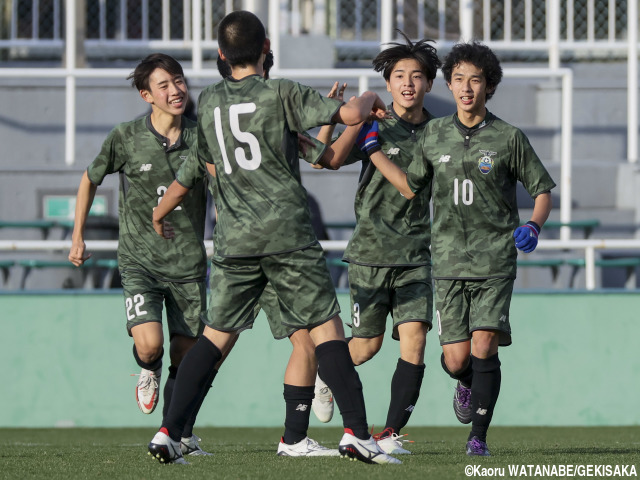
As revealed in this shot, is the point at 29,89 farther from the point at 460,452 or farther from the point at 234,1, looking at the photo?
the point at 460,452

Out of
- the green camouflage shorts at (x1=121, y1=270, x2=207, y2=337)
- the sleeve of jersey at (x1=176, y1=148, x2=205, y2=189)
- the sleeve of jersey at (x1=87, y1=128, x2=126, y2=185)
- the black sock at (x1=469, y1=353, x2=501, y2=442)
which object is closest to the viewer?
the sleeve of jersey at (x1=176, y1=148, x2=205, y2=189)

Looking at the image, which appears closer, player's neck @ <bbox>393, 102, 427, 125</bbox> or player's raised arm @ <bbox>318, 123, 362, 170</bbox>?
player's raised arm @ <bbox>318, 123, 362, 170</bbox>

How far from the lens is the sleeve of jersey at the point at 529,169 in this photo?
678 centimetres

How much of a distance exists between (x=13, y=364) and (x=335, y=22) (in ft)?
20.3

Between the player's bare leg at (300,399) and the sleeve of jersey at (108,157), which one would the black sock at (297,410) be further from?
the sleeve of jersey at (108,157)

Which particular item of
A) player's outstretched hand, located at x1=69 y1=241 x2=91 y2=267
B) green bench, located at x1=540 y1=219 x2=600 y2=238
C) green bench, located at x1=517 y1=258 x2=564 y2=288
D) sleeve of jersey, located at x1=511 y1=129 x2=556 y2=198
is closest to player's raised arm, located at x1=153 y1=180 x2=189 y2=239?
player's outstretched hand, located at x1=69 y1=241 x2=91 y2=267

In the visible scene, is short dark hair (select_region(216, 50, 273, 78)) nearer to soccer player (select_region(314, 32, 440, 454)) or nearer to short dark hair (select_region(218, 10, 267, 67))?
short dark hair (select_region(218, 10, 267, 67))

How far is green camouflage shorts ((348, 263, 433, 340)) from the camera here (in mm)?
7402

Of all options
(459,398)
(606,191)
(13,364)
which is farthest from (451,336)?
(606,191)

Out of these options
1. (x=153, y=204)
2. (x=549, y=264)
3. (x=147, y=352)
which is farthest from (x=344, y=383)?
(x=549, y=264)

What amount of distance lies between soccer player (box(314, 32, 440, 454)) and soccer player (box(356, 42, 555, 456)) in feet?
1.23

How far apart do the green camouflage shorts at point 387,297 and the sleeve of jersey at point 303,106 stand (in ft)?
5.80

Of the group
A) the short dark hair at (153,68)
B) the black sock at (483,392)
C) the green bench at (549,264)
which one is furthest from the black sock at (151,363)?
the green bench at (549,264)

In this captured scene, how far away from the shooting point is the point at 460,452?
7.14 metres
